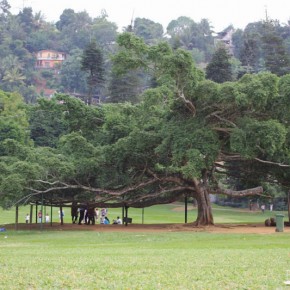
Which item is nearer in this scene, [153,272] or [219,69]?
[153,272]

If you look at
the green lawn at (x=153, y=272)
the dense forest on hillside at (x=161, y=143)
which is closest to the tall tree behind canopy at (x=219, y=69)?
the dense forest on hillside at (x=161, y=143)

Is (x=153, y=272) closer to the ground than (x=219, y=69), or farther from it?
closer to the ground

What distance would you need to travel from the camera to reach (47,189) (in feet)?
127

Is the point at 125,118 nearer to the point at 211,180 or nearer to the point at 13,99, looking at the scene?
the point at 211,180

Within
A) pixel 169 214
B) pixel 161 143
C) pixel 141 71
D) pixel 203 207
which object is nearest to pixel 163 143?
pixel 161 143

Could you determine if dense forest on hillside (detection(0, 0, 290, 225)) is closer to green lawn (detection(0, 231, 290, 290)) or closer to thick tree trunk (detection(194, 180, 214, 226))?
thick tree trunk (detection(194, 180, 214, 226))

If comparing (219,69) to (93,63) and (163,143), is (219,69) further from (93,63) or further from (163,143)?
(163,143)

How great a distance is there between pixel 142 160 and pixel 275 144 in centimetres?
863

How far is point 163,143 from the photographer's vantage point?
36.4 meters

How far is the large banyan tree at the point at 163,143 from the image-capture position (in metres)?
35.0

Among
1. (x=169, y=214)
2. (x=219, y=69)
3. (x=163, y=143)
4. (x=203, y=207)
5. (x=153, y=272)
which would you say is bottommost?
(x=153, y=272)

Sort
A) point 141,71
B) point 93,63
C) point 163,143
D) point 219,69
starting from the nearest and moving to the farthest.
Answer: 1. point 163,143
2. point 219,69
3. point 93,63
4. point 141,71

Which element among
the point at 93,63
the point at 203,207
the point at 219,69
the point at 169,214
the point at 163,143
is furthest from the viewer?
the point at 93,63

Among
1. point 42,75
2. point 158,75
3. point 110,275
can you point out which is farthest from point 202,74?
point 42,75
